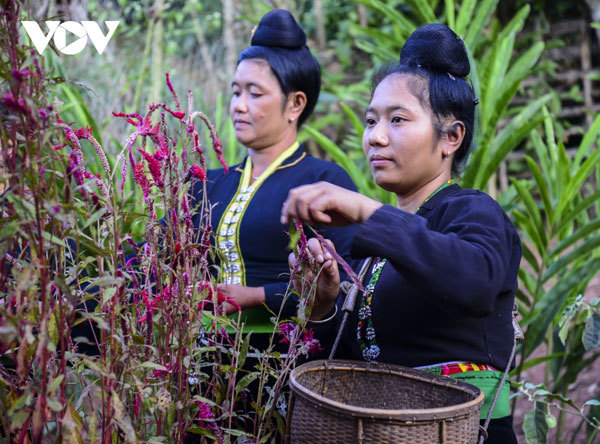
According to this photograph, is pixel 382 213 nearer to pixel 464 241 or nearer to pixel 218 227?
pixel 464 241

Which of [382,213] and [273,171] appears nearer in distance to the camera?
[382,213]

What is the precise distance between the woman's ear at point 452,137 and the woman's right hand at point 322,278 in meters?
0.38

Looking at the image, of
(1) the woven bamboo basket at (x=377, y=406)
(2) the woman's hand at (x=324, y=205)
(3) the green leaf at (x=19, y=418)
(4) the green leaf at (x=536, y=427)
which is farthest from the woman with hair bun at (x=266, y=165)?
(3) the green leaf at (x=19, y=418)

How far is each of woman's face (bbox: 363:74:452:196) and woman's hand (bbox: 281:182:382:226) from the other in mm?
363

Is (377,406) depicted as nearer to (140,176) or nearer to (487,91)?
(140,176)

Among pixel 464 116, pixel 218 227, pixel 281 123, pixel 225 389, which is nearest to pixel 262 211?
pixel 218 227

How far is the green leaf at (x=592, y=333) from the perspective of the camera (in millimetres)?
2047

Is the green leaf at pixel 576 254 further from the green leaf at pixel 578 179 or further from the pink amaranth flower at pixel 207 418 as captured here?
the pink amaranth flower at pixel 207 418

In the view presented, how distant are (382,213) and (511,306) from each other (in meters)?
0.44

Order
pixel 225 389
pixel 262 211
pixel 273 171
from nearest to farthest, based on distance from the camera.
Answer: pixel 225 389
pixel 262 211
pixel 273 171

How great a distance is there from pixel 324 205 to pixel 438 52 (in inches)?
25.3

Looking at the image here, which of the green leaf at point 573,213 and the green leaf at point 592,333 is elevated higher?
the green leaf at point 573,213

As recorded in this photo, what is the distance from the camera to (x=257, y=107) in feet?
7.13

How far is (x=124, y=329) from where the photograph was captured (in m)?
1.12
